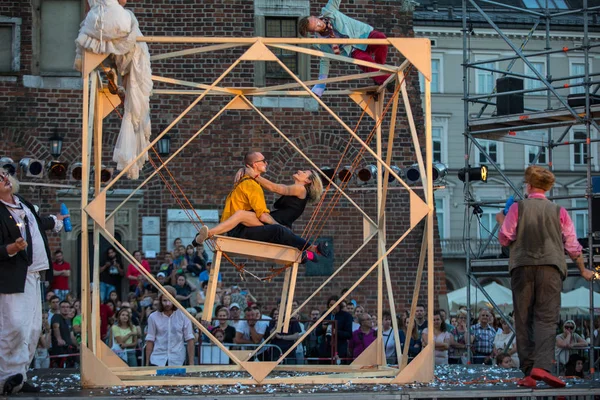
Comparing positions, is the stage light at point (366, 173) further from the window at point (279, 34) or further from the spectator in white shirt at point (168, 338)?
the spectator in white shirt at point (168, 338)

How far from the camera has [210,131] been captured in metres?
19.1

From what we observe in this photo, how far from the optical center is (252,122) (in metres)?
19.2

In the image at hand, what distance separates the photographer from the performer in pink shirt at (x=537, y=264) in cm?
847

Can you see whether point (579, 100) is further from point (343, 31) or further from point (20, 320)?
point (20, 320)

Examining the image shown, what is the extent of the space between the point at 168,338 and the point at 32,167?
564 cm

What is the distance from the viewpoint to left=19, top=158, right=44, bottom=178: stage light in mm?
16969

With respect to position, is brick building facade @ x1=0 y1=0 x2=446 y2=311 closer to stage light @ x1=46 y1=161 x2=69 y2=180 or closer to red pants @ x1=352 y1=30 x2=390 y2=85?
stage light @ x1=46 y1=161 x2=69 y2=180

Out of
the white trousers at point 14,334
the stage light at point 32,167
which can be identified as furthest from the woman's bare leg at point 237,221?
the stage light at point 32,167

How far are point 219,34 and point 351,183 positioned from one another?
11.5 feet

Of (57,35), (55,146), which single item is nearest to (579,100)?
(55,146)

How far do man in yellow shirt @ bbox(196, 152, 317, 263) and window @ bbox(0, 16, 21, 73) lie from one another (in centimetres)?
992

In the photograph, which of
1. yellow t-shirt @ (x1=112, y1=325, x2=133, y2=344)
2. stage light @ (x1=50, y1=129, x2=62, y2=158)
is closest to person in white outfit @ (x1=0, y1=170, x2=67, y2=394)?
yellow t-shirt @ (x1=112, y1=325, x2=133, y2=344)

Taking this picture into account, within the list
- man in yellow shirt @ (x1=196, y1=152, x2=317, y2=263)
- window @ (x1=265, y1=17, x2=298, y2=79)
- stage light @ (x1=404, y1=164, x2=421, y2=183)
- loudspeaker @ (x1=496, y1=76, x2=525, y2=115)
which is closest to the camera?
man in yellow shirt @ (x1=196, y1=152, x2=317, y2=263)

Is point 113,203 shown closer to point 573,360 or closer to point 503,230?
point 573,360
